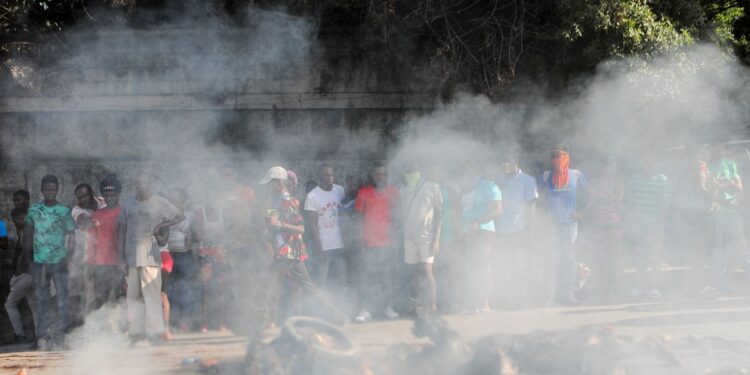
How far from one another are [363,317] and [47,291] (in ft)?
10.2

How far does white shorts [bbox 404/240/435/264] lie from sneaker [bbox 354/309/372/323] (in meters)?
0.73

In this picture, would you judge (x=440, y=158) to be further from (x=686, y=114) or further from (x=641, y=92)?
(x=686, y=114)

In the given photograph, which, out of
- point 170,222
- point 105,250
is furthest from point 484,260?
point 105,250

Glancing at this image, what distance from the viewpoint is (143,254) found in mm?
6355

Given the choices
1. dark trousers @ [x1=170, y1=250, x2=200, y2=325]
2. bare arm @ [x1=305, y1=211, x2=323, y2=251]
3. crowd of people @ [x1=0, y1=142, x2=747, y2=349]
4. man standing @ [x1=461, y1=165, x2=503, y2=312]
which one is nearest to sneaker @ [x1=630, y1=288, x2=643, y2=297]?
crowd of people @ [x1=0, y1=142, x2=747, y2=349]

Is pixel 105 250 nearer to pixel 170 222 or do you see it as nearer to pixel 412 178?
pixel 170 222

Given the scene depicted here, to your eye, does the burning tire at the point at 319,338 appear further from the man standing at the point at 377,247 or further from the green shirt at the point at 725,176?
the green shirt at the point at 725,176

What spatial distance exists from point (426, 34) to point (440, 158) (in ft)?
6.28

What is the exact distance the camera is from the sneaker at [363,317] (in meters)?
6.93

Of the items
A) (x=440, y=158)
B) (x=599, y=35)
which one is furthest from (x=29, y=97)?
(x=599, y=35)

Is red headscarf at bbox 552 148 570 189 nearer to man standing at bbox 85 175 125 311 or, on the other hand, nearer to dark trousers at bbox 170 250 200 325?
dark trousers at bbox 170 250 200 325

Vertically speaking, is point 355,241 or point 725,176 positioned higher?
point 725,176

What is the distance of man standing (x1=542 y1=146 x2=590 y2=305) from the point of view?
728cm

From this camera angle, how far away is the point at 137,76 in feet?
27.0
